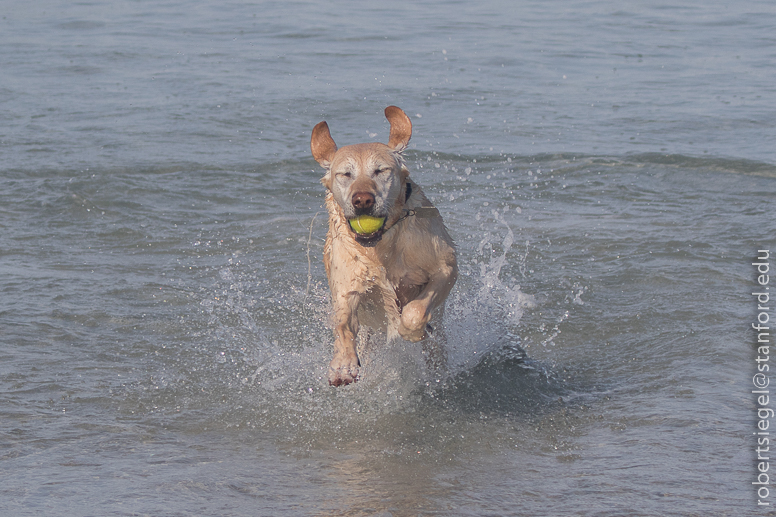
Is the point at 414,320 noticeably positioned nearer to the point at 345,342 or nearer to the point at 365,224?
the point at 345,342

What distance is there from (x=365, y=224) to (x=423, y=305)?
0.60 metres

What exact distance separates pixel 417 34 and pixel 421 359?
14.5 metres

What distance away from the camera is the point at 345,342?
4625mm

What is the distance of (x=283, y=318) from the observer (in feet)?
22.5

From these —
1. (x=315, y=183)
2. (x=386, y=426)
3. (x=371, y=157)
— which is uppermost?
(x=371, y=157)

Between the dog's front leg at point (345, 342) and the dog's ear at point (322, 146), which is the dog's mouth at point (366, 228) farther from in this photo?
the dog's ear at point (322, 146)

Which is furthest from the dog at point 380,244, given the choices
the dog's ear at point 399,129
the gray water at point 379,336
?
the gray water at point 379,336

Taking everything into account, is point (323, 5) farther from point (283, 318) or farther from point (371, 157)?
point (371, 157)

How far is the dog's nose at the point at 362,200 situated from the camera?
14.4 ft

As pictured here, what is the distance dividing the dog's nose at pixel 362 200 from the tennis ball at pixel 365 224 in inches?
2.9

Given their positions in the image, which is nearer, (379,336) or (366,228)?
(366,228)

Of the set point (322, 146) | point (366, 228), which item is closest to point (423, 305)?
point (366, 228)

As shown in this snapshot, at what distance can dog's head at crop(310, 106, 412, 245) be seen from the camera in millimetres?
4465

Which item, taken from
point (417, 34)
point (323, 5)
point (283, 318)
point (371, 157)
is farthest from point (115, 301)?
point (323, 5)
